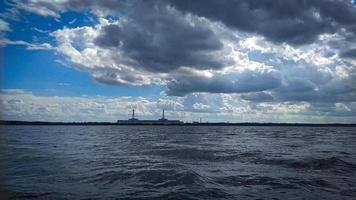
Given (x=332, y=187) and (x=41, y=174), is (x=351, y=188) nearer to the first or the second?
(x=332, y=187)

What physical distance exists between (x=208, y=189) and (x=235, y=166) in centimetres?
870

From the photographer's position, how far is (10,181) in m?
18.5

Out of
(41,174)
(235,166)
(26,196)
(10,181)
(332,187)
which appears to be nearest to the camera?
(26,196)

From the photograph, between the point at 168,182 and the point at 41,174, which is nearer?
the point at 168,182

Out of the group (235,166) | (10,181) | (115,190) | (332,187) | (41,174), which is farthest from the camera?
(235,166)

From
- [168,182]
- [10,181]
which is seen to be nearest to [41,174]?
[10,181]

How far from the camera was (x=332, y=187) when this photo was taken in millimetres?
16766

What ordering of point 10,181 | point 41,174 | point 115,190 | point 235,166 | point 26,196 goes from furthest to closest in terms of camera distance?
point 235,166, point 41,174, point 10,181, point 115,190, point 26,196

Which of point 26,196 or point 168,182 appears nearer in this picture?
point 26,196

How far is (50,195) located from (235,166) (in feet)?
45.5

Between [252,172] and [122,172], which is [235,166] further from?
[122,172]

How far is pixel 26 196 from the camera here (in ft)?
45.2

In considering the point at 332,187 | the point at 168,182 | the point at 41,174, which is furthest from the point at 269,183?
the point at 41,174

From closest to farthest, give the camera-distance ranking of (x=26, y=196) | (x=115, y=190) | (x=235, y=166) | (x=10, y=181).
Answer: (x=26, y=196), (x=115, y=190), (x=10, y=181), (x=235, y=166)
